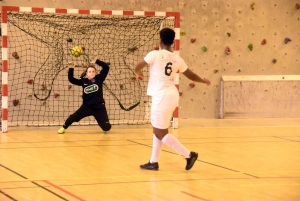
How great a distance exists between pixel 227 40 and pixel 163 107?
664cm

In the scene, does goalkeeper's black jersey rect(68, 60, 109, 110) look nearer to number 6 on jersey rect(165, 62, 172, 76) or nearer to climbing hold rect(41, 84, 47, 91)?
climbing hold rect(41, 84, 47, 91)

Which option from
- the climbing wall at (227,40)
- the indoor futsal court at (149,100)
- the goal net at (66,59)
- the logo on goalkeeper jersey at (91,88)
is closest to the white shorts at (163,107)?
the indoor futsal court at (149,100)

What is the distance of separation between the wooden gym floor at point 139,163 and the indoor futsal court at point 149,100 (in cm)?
2

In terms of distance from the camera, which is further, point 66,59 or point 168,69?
point 66,59

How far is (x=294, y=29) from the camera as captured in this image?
13.3 m

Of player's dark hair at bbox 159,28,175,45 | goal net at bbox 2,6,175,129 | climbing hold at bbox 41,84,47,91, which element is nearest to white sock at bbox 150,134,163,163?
player's dark hair at bbox 159,28,175,45

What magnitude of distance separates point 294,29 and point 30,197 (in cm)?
941

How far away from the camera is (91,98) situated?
32.1 feet

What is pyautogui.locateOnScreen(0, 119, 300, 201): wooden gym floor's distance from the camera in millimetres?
5586

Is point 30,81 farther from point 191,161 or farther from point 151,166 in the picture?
point 191,161

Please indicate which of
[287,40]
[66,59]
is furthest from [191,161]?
[287,40]

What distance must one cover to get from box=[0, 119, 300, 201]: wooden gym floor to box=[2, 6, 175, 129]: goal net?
106 centimetres

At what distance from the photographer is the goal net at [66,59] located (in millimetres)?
11156

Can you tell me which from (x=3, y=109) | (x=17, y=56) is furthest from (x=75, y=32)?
(x=3, y=109)
